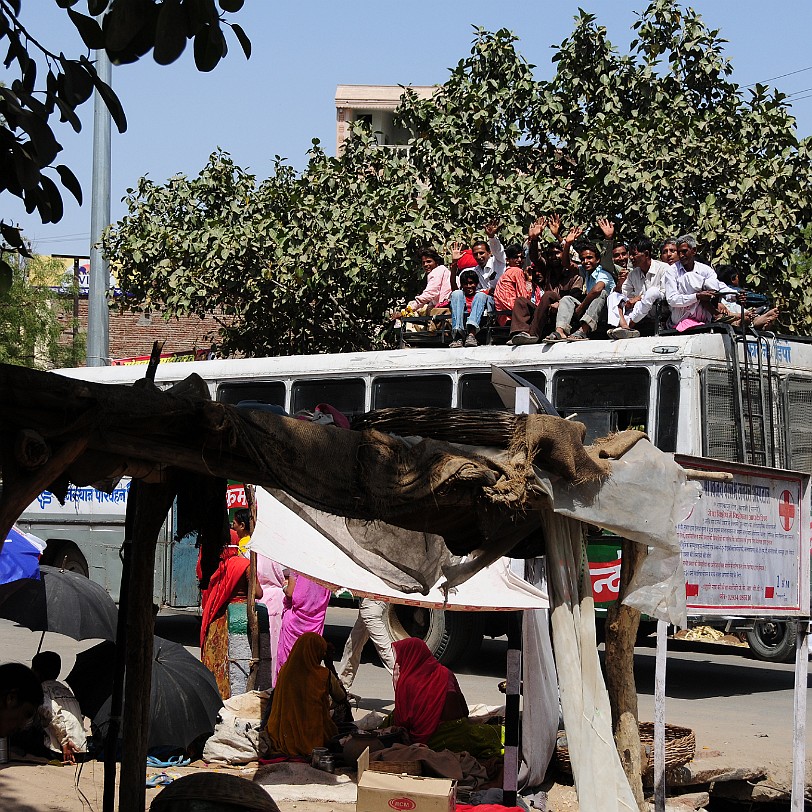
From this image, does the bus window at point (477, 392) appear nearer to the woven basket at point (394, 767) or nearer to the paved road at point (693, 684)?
the paved road at point (693, 684)

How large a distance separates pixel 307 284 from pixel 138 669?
12.2 metres

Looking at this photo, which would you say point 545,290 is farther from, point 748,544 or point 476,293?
point 748,544

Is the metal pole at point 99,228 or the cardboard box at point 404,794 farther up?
the metal pole at point 99,228

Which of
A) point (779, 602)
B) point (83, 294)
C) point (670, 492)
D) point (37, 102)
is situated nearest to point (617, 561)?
point (779, 602)

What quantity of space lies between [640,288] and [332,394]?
3.45 meters

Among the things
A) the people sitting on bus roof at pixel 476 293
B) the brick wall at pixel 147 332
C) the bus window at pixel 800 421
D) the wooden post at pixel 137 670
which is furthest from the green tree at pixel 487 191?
the brick wall at pixel 147 332

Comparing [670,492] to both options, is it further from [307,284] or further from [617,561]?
[307,284]

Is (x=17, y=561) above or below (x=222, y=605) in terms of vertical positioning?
above

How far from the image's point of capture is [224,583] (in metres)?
10.1

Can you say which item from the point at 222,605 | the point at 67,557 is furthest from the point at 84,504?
the point at 222,605

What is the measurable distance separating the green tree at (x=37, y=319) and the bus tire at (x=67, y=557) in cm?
1402

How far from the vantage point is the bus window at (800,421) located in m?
11.5

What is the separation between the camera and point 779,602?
6910mm

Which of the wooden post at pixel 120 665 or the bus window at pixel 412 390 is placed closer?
the wooden post at pixel 120 665
